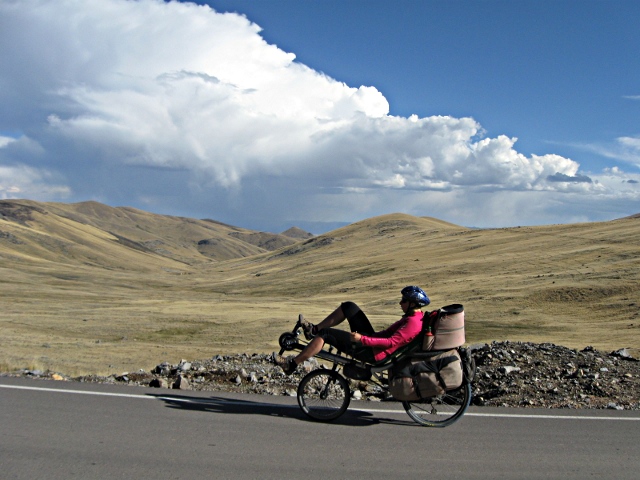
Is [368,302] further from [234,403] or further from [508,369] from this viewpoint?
[234,403]

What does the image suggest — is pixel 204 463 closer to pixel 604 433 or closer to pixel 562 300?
pixel 604 433

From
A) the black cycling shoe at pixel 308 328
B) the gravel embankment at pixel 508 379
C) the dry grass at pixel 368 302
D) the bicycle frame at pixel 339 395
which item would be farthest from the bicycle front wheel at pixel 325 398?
the dry grass at pixel 368 302

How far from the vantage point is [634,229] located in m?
85.8

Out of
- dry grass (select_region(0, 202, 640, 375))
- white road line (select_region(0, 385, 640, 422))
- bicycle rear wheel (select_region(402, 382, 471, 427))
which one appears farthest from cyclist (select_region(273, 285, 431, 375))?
dry grass (select_region(0, 202, 640, 375))

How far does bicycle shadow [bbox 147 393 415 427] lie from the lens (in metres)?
8.20

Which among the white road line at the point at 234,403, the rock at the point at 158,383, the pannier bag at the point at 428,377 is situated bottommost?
the white road line at the point at 234,403

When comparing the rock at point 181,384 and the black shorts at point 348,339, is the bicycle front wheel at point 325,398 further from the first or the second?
the rock at point 181,384

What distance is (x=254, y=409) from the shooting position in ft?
27.9

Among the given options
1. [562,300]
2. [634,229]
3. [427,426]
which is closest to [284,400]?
[427,426]

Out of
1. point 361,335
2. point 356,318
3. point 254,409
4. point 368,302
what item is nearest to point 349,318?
point 356,318

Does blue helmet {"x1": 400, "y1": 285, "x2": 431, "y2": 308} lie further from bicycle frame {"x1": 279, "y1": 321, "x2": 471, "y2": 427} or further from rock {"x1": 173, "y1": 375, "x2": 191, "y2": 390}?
rock {"x1": 173, "y1": 375, "x2": 191, "y2": 390}

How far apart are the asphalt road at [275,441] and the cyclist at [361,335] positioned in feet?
3.09

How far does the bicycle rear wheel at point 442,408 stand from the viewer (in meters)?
8.10

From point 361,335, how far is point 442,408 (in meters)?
1.69
